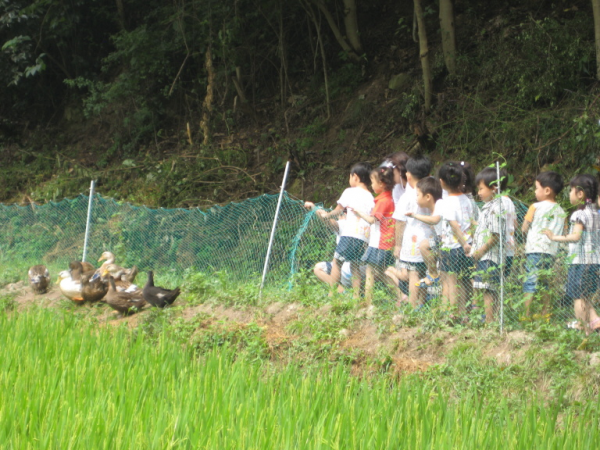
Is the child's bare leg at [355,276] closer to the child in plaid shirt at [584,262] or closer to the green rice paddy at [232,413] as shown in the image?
the green rice paddy at [232,413]

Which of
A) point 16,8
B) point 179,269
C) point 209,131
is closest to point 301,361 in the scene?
point 179,269

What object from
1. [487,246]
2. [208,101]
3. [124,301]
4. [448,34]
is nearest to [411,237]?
[487,246]

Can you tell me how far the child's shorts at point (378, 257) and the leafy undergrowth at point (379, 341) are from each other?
0.32 meters

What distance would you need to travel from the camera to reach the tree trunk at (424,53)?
9.66 meters

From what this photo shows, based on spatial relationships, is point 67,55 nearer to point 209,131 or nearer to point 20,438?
point 209,131

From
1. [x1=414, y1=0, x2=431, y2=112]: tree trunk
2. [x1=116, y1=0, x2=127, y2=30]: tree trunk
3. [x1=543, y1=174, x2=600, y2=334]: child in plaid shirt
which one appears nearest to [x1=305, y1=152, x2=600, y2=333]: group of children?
[x1=543, y1=174, x2=600, y2=334]: child in plaid shirt

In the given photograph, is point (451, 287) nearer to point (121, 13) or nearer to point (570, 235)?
point (570, 235)

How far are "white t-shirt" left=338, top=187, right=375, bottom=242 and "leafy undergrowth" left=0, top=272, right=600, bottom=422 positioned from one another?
572 millimetres

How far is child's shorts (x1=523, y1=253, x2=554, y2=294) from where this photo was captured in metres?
4.54

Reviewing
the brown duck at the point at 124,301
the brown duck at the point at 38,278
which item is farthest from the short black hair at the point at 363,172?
the brown duck at the point at 38,278

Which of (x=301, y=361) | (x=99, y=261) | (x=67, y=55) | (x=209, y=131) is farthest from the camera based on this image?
(x=67, y=55)

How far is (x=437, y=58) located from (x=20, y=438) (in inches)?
358

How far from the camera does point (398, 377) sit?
460cm

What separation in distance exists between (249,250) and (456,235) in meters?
2.68
